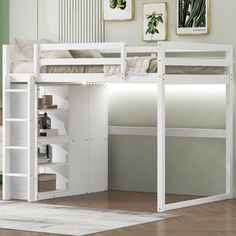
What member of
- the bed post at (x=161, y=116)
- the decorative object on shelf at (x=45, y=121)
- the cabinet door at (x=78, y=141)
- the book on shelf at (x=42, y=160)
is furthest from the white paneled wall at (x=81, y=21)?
the bed post at (x=161, y=116)

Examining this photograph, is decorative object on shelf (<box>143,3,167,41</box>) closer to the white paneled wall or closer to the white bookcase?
the white paneled wall

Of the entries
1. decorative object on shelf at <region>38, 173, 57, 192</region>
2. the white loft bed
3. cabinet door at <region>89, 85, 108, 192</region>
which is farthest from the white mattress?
decorative object on shelf at <region>38, 173, 57, 192</region>

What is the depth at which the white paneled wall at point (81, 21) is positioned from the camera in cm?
877

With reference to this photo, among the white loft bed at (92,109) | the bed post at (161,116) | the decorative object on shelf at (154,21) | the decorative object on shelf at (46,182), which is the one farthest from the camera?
the decorative object on shelf at (154,21)

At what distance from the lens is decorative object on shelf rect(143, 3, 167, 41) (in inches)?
329

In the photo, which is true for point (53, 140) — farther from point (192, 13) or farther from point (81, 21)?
point (192, 13)

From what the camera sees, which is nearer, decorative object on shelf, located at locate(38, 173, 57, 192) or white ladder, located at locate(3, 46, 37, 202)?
white ladder, located at locate(3, 46, 37, 202)

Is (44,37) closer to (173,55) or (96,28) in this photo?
(96,28)

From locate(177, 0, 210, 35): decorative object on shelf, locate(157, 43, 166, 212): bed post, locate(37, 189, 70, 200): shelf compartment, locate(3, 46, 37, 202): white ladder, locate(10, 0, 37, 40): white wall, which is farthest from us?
locate(10, 0, 37, 40): white wall

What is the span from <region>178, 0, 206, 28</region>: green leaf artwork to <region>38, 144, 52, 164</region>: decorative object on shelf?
1.74m

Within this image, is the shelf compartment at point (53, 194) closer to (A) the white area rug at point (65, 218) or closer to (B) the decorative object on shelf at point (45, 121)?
(A) the white area rug at point (65, 218)

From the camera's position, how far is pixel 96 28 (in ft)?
28.8

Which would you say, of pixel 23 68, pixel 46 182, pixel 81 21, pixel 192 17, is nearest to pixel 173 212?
pixel 46 182

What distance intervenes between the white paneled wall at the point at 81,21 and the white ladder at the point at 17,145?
1.19 meters
